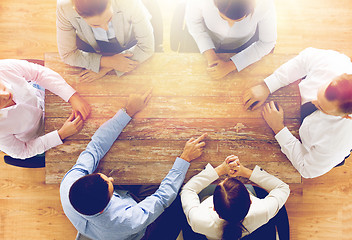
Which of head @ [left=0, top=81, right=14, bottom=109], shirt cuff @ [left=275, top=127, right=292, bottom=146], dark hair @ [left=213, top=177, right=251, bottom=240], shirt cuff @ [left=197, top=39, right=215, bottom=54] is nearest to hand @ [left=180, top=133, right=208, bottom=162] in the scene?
dark hair @ [left=213, top=177, right=251, bottom=240]

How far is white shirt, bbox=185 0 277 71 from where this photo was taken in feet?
5.12

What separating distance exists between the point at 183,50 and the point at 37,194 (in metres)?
1.98

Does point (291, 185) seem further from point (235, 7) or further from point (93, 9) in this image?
→ point (93, 9)

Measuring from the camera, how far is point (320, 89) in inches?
55.6

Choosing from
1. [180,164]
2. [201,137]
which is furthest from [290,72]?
[180,164]

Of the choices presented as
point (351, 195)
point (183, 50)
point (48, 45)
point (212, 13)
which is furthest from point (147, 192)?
point (351, 195)

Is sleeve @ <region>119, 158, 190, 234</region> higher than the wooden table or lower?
lower

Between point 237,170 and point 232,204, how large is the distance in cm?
24

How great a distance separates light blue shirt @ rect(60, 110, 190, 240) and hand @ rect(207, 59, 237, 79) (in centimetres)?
61

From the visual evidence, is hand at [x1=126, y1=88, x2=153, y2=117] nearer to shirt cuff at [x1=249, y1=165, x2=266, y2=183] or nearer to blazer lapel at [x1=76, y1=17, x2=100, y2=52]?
blazer lapel at [x1=76, y1=17, x2=100, y2=52]

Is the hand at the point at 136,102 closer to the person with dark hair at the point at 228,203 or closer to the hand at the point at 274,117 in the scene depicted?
the person with dark hair at the point at 228,203

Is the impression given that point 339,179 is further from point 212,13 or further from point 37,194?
point 37,194

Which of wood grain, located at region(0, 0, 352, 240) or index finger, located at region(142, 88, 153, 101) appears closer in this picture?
index finger, located at region(142, 88, 153, 101)

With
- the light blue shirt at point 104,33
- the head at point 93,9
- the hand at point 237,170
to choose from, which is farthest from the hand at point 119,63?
the hand at point 237,170
